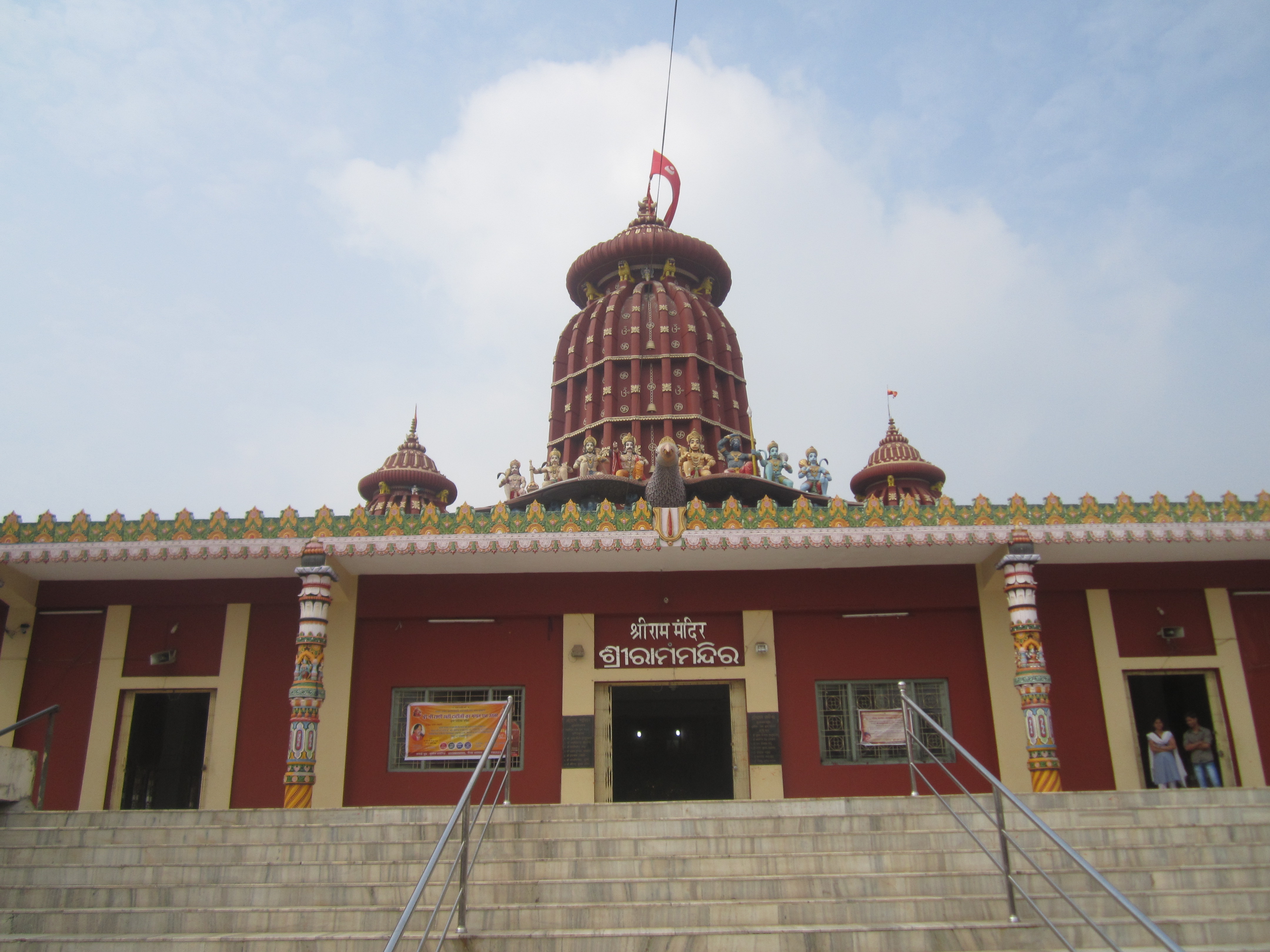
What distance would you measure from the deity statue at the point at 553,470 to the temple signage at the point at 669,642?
6099 mm

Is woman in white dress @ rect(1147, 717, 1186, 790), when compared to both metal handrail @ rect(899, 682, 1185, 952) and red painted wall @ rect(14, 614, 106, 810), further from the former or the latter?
red painted wall @ rect(14, 614, 106, 810)

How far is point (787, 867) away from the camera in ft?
24.2

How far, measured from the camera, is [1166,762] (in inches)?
474

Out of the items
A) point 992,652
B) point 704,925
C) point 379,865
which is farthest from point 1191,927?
point 992,652

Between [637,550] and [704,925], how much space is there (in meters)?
6.09

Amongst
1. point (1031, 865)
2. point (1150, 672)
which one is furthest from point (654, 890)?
point (1150, 672)

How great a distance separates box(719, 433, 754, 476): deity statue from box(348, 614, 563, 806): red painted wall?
6049mm

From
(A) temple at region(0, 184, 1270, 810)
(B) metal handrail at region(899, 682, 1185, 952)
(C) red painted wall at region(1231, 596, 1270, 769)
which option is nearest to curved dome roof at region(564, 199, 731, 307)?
(A) temple at region(0, 184, 1270, 810)

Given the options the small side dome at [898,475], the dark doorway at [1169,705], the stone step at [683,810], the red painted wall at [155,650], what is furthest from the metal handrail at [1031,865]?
the small side dome at [898,475]

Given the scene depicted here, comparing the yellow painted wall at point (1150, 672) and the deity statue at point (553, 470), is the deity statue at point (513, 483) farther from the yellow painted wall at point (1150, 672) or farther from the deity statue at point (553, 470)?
the yellow painted wall at point (1150, 672)

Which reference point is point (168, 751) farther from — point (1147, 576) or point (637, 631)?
point (1147, 576)

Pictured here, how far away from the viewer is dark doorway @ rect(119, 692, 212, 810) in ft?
50.9

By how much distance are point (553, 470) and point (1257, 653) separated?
12084 millimetres

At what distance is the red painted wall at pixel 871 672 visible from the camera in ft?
41.6
